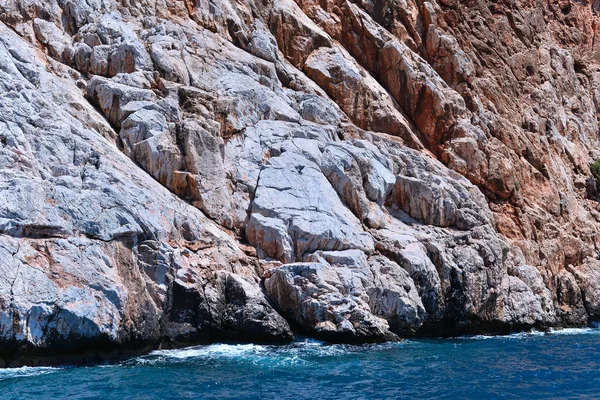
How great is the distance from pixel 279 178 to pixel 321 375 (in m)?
12.1

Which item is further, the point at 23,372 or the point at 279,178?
the point at 279,178

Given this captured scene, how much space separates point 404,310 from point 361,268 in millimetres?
2754

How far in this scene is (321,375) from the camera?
2155cm

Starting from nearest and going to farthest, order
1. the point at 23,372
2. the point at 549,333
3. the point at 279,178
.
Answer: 1. the point at 23,372
2. the point at 279,178
3. the point at 549,333

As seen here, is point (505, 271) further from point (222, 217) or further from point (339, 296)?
point (222, 217)

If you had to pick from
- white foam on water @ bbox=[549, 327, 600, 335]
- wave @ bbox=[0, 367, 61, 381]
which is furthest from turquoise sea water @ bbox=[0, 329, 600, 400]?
white foam on water @ bbox=[549, 327, 600, 335]

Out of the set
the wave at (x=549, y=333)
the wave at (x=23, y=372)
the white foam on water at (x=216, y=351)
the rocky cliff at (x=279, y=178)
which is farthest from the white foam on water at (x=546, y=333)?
the wave at (x=23, y=372)

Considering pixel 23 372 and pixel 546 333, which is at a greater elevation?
pixel 23 372

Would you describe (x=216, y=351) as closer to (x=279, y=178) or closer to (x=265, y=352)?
(x=265, y=352)

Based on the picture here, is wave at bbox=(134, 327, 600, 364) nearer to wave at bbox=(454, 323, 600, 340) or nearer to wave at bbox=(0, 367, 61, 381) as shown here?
wave at bbox=(0, 367, 61, 381)

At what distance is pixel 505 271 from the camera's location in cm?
3675

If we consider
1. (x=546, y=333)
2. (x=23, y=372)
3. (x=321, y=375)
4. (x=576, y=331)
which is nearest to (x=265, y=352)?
(x=321, y=375)

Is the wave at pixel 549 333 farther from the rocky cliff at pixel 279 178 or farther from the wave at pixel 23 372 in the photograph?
the wave at pixel 23 372

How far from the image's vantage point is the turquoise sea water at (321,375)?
18.8 m
